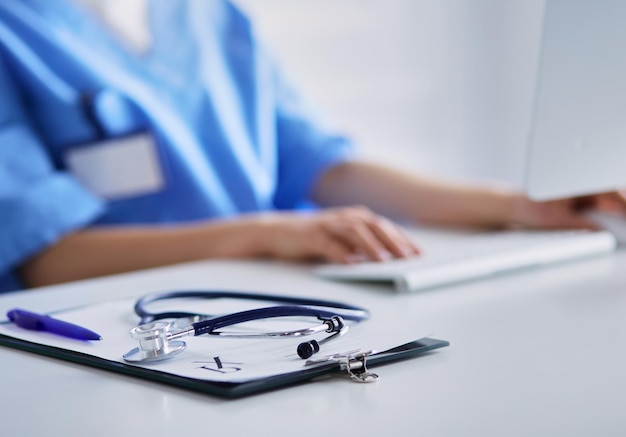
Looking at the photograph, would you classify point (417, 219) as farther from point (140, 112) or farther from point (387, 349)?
point (387, 349)

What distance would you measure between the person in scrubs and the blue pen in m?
0.36

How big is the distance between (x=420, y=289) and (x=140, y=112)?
0.68m

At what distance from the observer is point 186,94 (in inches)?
53.7

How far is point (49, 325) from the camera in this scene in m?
0.59

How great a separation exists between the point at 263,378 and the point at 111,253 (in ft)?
2.35

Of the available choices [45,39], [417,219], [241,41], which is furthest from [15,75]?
[417,219]

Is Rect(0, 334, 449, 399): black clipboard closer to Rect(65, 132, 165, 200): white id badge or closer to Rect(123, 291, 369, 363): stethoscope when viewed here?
Rect(123, 291, 369, 363): stethoscope

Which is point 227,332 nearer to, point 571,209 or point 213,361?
point 213,361

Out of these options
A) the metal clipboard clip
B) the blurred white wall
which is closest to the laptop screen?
the metal clipboard clip

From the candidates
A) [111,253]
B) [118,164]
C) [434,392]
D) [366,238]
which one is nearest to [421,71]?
[118,164]

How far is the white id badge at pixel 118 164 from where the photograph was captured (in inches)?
48.3

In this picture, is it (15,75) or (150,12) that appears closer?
(15,75)

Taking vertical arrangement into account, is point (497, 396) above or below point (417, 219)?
below

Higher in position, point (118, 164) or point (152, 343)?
point (118, 164)
